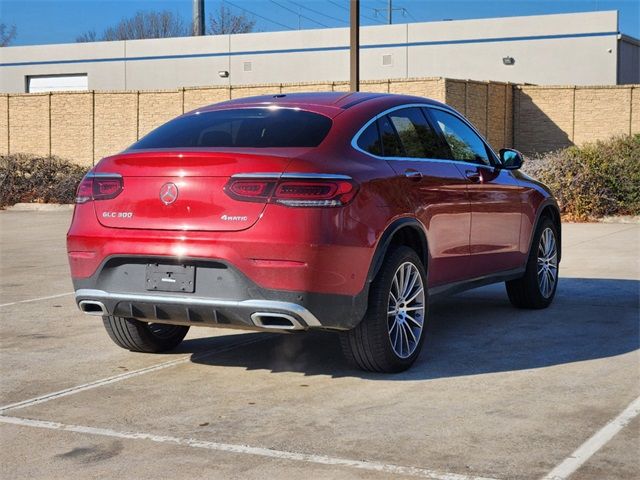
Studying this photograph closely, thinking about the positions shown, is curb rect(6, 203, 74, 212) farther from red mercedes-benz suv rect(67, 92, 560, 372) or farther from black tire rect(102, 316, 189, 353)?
red mercedes-benz suv rect(67, 92, 560, 372)

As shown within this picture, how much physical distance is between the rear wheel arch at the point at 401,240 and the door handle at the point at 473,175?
37.4 inches

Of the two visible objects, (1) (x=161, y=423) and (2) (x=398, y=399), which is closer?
(1) (x=161, y=423)

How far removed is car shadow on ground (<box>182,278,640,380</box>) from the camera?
6590 millimetres

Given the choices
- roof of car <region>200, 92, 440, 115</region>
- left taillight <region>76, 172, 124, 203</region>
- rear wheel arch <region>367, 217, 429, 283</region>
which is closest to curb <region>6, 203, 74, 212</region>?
roof of car <region>200, 92, 440, 115</region>

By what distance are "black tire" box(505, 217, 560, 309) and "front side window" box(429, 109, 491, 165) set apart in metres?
1.00

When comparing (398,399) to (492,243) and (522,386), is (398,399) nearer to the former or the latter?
(522,386)

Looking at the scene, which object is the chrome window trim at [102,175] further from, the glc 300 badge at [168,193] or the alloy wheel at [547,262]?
the alloy wheel at [547,262]

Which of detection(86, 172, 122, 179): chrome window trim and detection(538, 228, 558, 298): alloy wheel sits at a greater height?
detection(86, 172, 122, 179): chrome window trim

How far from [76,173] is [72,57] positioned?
3003 centimetres

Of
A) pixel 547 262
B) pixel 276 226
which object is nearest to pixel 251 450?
pixel 276 226

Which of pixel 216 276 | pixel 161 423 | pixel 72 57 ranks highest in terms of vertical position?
pixel 72 57

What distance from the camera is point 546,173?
19906 millimetres

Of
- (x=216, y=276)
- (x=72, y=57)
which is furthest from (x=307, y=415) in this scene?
(x=72, y=57)

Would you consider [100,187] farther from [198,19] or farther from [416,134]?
[198,19]
